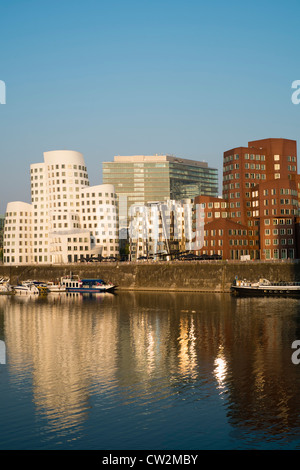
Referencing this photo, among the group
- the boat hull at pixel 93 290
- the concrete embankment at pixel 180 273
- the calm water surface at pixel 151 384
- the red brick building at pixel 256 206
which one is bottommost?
the calm water surface at pixel 151 384

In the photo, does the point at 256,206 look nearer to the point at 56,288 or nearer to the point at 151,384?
the point at 56,288

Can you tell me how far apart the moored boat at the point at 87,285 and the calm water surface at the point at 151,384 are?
7086cm

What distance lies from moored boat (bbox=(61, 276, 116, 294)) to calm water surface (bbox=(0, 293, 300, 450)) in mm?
70864

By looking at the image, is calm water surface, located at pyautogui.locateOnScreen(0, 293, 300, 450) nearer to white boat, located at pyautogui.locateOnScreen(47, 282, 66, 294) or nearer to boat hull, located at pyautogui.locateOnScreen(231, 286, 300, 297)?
boat hull, located at pyautogui.locateOnScreen(231, 286, 300, 297)

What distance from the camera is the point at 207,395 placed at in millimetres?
44688

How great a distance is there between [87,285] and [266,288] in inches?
2287

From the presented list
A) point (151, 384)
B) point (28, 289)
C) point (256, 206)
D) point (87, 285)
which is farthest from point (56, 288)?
point (151, 384)

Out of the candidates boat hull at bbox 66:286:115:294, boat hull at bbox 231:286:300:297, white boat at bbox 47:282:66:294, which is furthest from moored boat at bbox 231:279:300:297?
white boat at bbox 47:282:66:294

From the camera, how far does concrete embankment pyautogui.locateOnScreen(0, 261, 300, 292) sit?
143125 mm

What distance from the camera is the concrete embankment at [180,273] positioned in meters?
143

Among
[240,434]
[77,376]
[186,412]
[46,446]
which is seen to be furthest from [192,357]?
[46,446]

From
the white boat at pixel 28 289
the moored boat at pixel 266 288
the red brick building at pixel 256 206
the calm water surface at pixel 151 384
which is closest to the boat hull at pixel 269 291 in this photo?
the moored boat at pixel 266 288

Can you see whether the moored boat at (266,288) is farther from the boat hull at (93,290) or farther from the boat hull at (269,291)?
the boat hull at (93,290)
